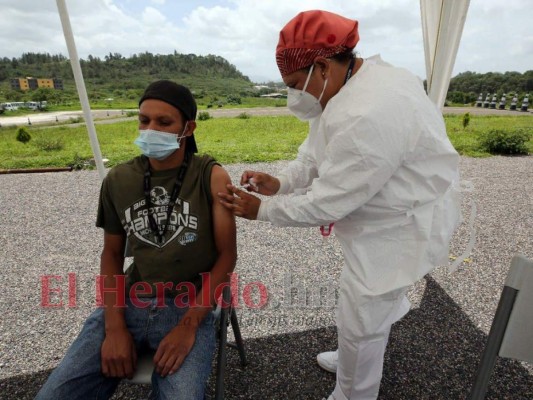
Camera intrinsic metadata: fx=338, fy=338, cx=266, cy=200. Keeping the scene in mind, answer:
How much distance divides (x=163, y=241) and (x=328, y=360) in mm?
1315

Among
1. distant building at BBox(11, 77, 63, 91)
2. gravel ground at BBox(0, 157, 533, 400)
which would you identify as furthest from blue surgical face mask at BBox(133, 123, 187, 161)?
distant building at BBox(11, 77, 63, 91)

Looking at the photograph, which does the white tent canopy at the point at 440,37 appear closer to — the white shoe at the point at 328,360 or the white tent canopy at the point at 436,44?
the white tent canopy at the point at 436,44

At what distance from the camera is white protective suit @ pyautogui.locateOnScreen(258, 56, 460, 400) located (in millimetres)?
1166

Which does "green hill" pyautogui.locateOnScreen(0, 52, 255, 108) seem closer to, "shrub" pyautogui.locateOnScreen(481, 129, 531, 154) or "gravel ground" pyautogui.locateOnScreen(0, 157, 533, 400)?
"shrub" pyautogui.locateOnScreen(481, 129, 531, 154)

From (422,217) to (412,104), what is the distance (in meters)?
0.46

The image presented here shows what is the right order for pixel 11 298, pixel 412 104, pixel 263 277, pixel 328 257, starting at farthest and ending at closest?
pixel 328 257
pixel 263 277
pixel 11 298
pixel 412 104

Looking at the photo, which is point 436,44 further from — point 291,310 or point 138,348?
point 138,348

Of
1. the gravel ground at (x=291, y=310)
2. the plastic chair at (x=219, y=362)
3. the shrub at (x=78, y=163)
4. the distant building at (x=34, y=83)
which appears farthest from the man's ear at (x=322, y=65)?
the distant building at (x=34, y=83)

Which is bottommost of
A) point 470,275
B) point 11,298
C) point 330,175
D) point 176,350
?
point 11,298

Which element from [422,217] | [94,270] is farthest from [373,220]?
[94,270]

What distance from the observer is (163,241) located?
5.00 ft

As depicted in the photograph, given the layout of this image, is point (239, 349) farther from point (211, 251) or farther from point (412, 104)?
point (412, 104)

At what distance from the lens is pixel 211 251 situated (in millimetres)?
1568

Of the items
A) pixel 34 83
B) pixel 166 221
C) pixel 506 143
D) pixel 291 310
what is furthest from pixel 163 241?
pixel 34 83
